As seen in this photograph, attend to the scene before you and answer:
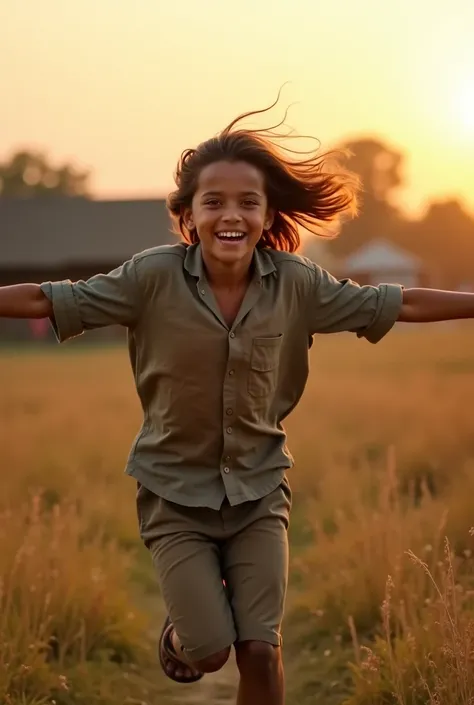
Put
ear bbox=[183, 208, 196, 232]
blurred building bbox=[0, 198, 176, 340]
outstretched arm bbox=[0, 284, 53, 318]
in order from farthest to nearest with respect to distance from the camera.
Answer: blurred building bbox=[0, 198, 176, 340]
ear bbox=[183, 208, 196, 232]
outstretched arm bbox=[0, 284, 53, 318]

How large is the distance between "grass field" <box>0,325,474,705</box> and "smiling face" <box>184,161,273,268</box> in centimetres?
112

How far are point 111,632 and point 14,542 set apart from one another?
0.60 metres

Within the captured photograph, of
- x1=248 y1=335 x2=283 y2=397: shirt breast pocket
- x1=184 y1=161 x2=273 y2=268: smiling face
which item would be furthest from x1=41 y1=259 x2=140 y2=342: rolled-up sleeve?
x1=248 y1=335 x2=283 y2=397: shirt breast pocket

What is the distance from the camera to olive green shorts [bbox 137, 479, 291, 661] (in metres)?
3.29

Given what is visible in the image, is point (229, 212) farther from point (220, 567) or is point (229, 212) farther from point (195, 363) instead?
point (220, 567)

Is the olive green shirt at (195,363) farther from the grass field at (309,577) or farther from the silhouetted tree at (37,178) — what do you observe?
the silhouetted tree at (37,178)

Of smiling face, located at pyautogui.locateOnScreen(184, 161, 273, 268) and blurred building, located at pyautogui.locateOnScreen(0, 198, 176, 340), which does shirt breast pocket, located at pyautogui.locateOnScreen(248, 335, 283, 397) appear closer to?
smiling face, located at pyautogui.locateOnScreen(184, 161, 273, 268)

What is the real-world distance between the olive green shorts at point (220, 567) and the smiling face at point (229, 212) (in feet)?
2.54

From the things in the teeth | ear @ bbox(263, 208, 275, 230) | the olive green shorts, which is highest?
ear @ bbox(263, 208, 275, 230)

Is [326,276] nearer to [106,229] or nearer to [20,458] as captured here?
[20,458]

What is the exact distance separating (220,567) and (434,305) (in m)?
1.08

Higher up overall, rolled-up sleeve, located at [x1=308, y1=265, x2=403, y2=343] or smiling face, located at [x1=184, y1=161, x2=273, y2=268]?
smiling face, located at [x1=184, y1=161, x2=273, y2=268]

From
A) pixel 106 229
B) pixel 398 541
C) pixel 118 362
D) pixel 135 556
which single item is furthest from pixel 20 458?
pixel 106 229

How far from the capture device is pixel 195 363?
340 centimetres
